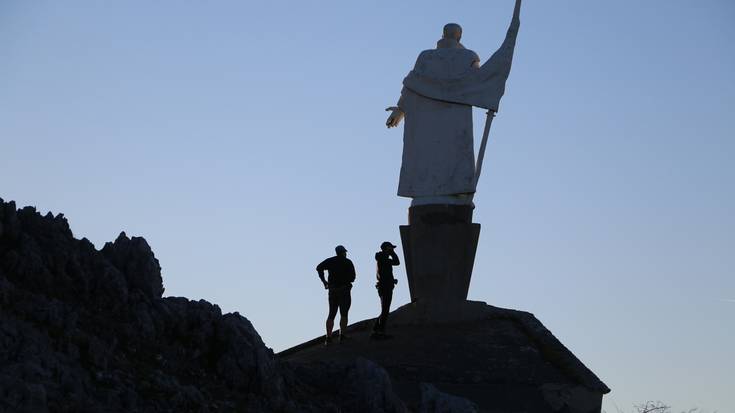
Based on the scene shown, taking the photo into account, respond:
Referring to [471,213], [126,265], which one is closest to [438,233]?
[471,213]

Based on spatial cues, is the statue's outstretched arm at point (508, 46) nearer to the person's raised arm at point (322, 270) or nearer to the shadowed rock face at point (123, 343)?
the person's raised arm at point (322, 270)

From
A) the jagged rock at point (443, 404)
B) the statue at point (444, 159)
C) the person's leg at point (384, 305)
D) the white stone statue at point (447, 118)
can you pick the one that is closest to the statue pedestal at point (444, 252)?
the statue at point (444, 159)

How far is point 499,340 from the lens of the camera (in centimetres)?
1988

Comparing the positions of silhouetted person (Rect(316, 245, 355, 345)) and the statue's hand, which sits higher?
the statue's hand

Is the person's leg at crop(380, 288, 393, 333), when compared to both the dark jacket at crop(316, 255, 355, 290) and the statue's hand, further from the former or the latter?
the statue's hand

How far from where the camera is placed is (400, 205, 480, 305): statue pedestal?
70.0 feet

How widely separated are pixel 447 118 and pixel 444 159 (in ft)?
1.92

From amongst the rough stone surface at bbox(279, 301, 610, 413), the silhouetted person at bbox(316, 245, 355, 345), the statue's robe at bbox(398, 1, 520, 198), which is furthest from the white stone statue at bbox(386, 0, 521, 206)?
the silhouetted person at bbox(316, 245, 355, 345)

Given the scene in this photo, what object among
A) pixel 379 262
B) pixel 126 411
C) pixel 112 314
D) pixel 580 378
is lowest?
pixel 126 411

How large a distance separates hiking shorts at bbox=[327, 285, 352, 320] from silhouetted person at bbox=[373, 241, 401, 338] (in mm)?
469

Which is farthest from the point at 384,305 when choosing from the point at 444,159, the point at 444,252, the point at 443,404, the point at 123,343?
the point at 123,343

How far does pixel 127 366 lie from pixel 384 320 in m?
7.56

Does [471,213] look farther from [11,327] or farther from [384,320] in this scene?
[11,327]

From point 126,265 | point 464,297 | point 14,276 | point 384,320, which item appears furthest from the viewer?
point 464,297
